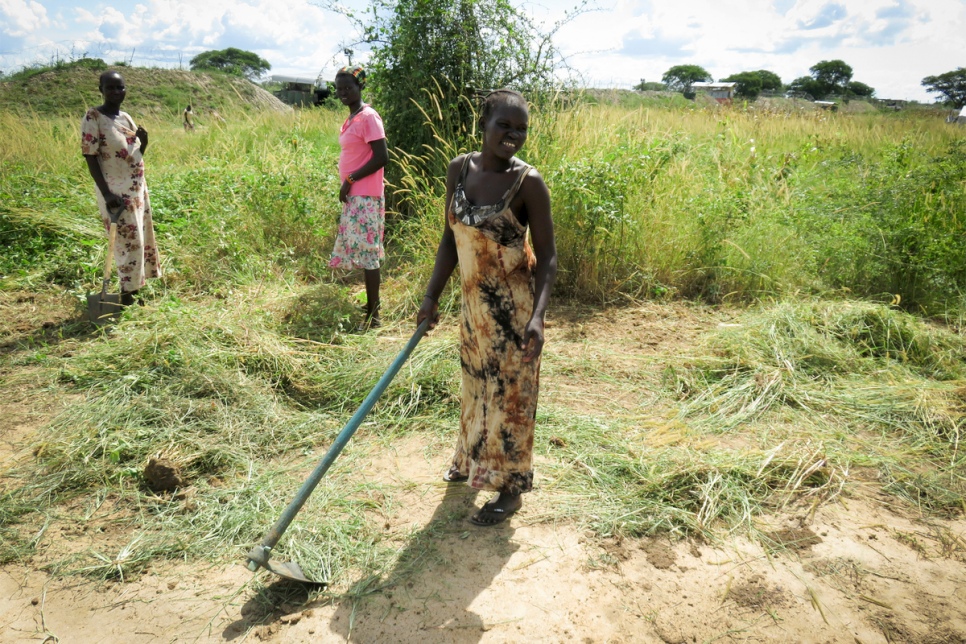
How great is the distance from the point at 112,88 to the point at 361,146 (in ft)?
5.02

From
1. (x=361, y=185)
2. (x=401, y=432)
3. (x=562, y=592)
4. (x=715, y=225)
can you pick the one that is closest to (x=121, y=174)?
(x=361, y=185)

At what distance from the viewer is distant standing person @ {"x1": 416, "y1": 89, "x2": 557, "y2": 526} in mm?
2080

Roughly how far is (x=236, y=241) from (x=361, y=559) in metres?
3.56

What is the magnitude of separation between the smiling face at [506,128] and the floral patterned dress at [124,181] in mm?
3012

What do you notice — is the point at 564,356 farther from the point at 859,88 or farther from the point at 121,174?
the point at 859,88

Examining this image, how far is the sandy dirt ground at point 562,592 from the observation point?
1986mm

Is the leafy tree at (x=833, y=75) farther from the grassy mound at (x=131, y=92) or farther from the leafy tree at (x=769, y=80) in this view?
the grassy mound at (x=131, y=92)

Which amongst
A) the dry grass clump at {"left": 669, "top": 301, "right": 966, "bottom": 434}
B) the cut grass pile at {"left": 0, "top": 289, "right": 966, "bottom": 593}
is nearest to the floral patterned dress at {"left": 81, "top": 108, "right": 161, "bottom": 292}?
the cut grass pile at {"left": 0, "top": 289, "right": 966, "bottom": 593}

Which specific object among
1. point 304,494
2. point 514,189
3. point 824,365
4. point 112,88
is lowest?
point 824,365

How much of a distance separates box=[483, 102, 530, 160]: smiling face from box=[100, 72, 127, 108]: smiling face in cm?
298

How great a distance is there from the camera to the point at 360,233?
410 centimetres

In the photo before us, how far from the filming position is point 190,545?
2324 mm

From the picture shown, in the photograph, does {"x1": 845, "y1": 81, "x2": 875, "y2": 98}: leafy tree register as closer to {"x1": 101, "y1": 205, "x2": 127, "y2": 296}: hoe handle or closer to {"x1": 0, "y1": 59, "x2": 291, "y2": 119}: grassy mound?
{"x1": 0, "y1": 59, "x2": 291, "y2": 119}: grassy mound

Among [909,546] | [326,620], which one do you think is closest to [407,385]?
[326,620]
